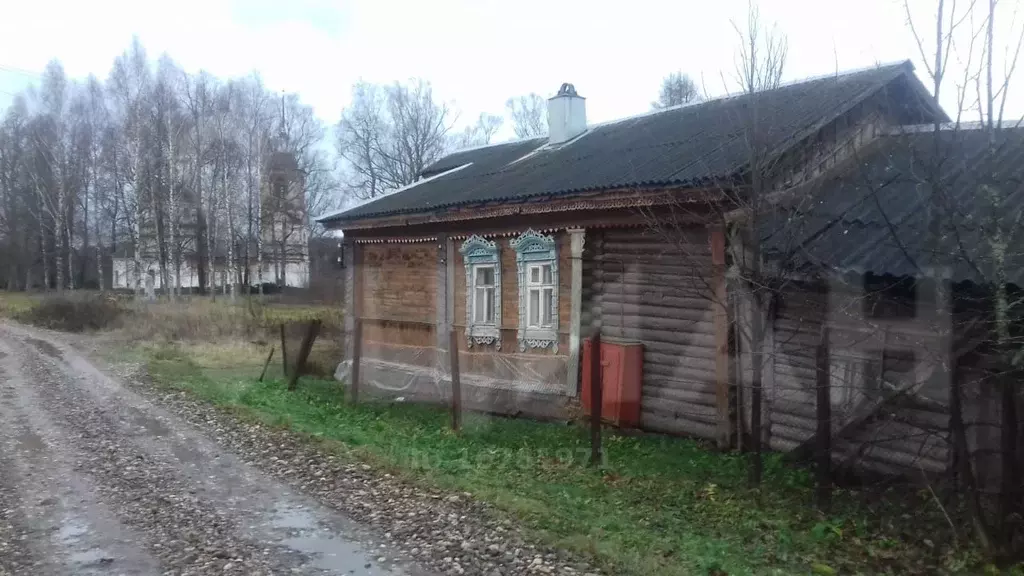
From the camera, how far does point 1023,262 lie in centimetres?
580

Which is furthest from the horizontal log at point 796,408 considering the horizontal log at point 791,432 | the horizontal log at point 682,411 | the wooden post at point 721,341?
the horizontal log at point 682,411

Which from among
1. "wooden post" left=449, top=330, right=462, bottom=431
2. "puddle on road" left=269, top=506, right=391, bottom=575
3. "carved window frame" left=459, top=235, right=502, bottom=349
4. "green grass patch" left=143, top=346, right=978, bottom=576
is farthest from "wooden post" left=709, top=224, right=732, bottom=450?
"puddle on road" left=269, top=506, right=391, bottom=575

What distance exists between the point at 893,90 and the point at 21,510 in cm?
1102

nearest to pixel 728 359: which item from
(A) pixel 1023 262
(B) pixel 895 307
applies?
(B) pixel 895 307

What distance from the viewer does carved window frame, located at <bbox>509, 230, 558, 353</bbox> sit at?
11109 mm

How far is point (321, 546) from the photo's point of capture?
548 cm

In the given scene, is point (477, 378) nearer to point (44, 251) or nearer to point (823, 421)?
point (823, 421)

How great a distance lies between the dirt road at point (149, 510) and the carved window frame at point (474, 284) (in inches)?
182

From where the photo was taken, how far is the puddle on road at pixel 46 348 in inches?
722

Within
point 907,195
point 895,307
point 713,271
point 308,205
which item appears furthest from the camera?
point 308,205

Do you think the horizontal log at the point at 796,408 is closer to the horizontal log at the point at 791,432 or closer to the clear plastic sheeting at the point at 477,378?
the horizontal log at the point at 791,432

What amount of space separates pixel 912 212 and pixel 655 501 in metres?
3.82

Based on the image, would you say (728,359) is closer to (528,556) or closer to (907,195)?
(907,195)

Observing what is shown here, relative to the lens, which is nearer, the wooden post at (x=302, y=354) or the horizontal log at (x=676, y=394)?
the horizontal log at (x=676, y=394)
